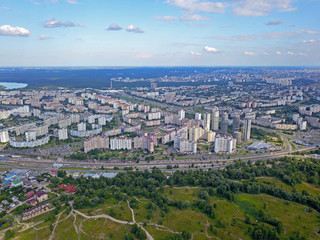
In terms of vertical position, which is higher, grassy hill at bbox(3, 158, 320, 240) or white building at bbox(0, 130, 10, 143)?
white building at bbox(0, 130, 10, 143)

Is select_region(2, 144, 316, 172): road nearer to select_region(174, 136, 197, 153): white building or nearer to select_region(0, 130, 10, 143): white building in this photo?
select_region(174, 136, 197, 153): white building

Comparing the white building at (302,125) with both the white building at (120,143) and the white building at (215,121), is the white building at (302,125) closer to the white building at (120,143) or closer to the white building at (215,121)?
the white building at (215,121)

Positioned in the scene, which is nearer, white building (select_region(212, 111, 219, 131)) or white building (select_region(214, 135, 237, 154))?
white building (select_region(214, 135, 237, 154))

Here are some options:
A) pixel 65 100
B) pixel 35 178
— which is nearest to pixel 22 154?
pixel 35 178

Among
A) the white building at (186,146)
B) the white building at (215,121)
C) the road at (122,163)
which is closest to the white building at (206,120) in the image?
the white building at (215,121)

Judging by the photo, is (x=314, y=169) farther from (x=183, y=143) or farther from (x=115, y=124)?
(x=115, y=124)

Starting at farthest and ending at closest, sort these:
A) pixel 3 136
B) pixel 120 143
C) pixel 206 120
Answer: pixel 206 120
pixel 3 136
pixel 120 143

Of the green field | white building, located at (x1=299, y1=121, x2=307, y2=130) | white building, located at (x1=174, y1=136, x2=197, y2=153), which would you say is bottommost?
the green field

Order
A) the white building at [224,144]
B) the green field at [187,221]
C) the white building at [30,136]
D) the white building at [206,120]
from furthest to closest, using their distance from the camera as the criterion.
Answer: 1. the white building at [206,120]
2. the white building at [30,136]
3. the white building at [224,144]
4. the green field at [187,221]

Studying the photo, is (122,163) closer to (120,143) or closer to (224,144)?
(120,143)

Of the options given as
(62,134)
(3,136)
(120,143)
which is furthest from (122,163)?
(3,136)

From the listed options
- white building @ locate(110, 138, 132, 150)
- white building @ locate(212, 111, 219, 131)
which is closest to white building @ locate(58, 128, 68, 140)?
white building @ locate(110, 138, 132, 150)
